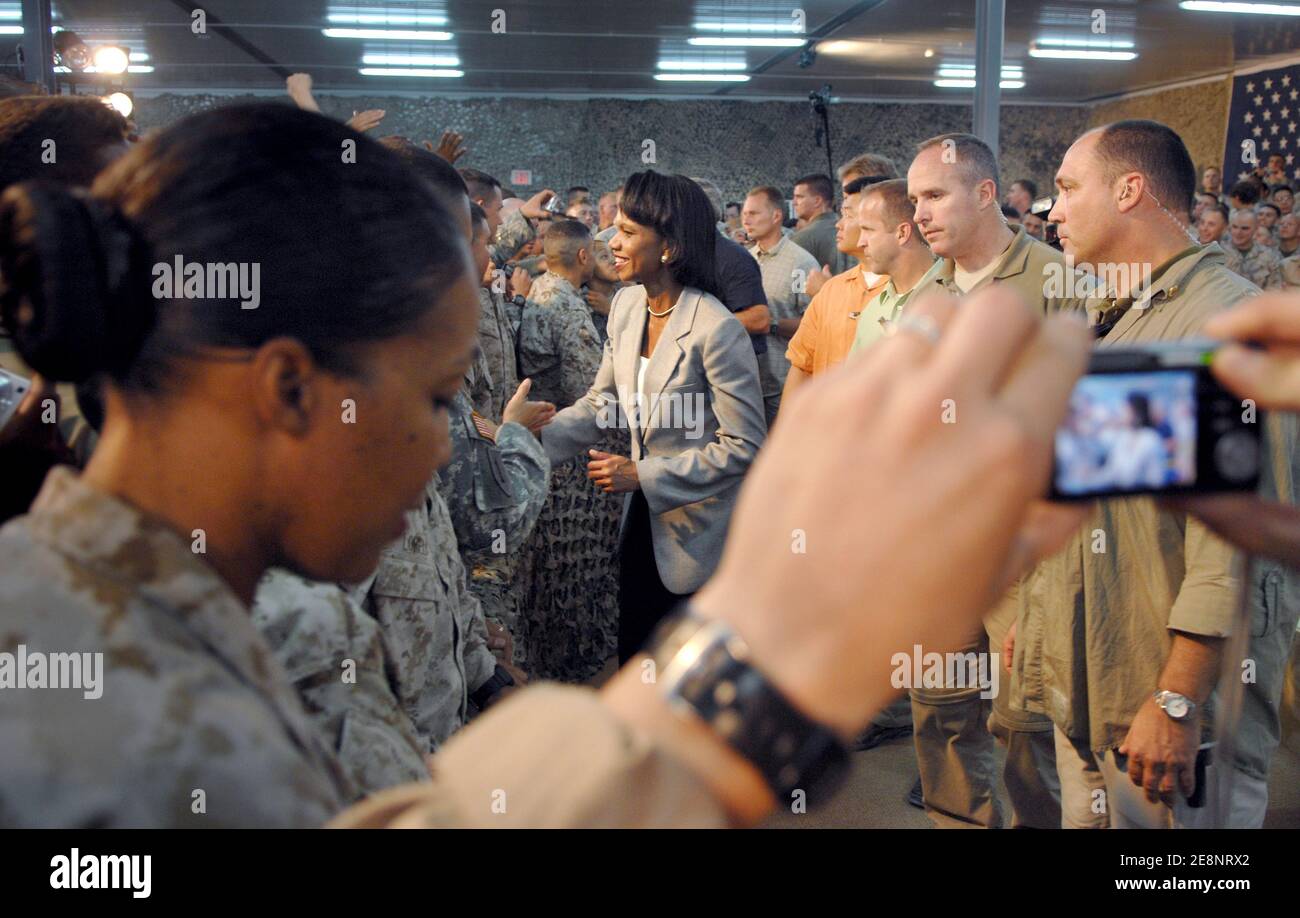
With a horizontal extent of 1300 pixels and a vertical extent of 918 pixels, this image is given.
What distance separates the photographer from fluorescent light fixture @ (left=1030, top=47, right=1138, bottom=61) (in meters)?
11.6

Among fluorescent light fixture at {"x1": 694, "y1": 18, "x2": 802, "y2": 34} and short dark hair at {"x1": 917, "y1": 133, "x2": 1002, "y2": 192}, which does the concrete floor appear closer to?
short dark hair at {"x1": 917, "y1": 133, "x2": 1002, "y2": 192}

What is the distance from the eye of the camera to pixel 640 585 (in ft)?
10.8

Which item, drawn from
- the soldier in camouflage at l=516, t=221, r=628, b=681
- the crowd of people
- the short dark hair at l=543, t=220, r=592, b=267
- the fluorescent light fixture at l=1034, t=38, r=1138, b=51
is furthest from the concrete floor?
the fluorescent light fixture at l=1034, t=38, r=1138, b=51

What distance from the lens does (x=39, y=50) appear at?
3.78 m

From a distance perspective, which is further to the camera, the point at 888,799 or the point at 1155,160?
the point at 888,799

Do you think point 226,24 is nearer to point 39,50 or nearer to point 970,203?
point 39,50

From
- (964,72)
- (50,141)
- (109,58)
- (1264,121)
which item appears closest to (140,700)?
(50,141)

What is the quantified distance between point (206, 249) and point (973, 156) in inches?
112

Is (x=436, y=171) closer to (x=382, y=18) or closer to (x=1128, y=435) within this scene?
(x=1128, y=435)

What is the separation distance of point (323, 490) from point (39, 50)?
3.86 m

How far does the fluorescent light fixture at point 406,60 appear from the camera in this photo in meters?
11.6
